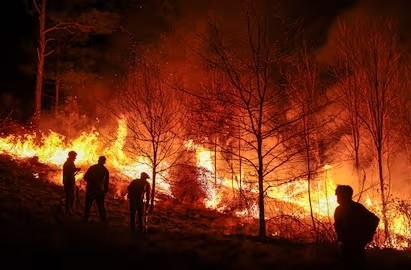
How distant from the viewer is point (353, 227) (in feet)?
21.2

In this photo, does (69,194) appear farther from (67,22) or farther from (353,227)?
(67,22)

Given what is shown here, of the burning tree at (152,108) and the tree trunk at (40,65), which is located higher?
the tree trunk at (40,65)

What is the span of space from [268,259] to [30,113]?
81.9 feet

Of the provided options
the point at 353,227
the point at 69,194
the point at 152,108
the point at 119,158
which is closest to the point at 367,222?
the point at 353,227

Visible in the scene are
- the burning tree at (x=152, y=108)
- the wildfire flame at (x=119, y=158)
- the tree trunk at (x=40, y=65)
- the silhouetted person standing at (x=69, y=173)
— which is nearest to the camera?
the silhouetted person standing at (x=69, y=173)

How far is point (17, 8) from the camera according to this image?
3103 cm

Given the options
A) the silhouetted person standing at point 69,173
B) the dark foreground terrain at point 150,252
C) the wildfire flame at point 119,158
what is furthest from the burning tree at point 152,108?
the dark foreground terrain at point 150,252

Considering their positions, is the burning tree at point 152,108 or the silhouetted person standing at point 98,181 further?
the burning tree at point 152,108

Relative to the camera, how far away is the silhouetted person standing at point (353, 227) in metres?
6.47

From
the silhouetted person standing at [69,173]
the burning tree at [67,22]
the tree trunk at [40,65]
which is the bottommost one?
the silhouetted person standing at [69,173]

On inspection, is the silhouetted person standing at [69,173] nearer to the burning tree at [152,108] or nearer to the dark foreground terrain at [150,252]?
the dark foreground terrain at [150,252]

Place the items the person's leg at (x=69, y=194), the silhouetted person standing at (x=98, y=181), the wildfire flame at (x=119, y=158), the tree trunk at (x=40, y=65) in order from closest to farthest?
the silhouetted person standing at (x=98, y=181), the person's leg at (x=69, y=194), the wildfire flame at (x=119, y=158), the tree trunk at (x=40, y=65)

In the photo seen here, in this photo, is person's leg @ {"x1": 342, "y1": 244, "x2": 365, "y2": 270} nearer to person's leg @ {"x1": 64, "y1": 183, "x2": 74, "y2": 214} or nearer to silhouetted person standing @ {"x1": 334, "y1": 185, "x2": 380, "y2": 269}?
silhouetted person standing @ {"x1": 334, "y1": 185, "x2": 380, "y2": 269}

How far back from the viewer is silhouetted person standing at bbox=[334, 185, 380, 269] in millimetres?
6469
